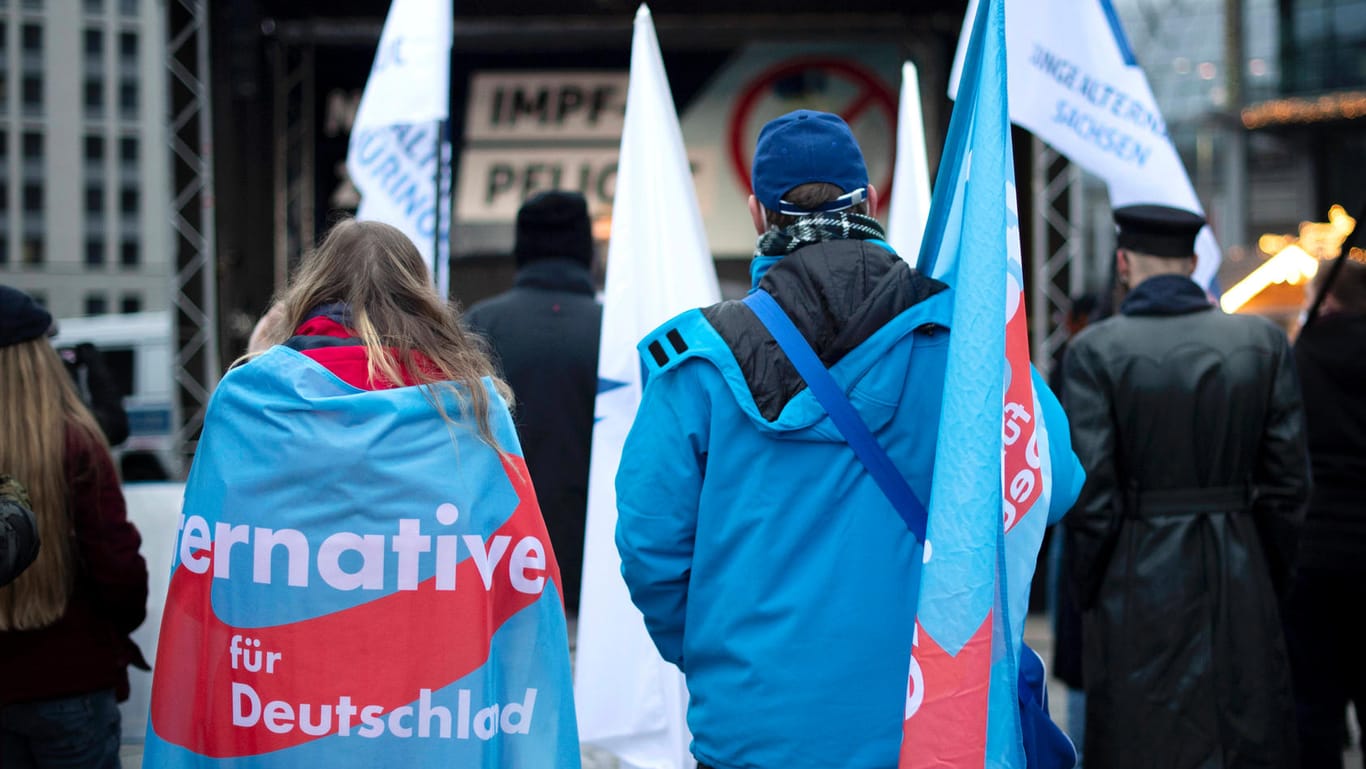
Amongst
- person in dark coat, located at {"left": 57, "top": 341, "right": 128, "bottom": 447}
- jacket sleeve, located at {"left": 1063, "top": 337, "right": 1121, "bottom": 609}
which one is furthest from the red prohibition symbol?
jacket sleeve, located at {"left": 1063, "top": 337, "right": 1121, "bottom": 609}

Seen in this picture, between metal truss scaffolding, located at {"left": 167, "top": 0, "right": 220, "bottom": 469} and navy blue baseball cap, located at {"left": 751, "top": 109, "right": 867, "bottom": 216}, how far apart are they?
6996 mm

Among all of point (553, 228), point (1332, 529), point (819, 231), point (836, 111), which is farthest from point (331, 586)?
point (836, 111)

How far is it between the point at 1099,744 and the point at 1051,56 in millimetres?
2231

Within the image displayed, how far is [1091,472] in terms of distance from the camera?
3.49 metres

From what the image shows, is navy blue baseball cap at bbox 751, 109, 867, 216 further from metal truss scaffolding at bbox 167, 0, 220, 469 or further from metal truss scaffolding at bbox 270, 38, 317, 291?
metal truss scaffolding at bbox 270, 38, 317, 291

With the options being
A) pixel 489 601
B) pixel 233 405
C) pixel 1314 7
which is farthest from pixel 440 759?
pixel 1314 7

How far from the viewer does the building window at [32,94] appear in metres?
69.0

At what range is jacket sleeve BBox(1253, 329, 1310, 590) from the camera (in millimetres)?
3482

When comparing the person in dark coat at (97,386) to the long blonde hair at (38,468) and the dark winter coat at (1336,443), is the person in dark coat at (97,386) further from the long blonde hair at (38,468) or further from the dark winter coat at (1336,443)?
the dark winter coat at (1336,443)

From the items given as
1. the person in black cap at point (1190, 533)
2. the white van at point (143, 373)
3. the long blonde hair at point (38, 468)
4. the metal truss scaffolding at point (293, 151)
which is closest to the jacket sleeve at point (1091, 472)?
the person in black cap at point (1190, 533)

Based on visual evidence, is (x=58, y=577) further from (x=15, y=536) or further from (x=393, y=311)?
(x=393, y=311)

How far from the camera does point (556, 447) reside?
165 inches

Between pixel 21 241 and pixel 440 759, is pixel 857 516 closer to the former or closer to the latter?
pixel 440 759

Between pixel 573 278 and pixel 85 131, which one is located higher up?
pixel 85 131
